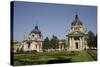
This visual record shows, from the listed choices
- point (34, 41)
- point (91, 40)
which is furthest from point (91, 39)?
point (34, 41)

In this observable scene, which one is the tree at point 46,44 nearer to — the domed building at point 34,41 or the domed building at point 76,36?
the domed building at point 34,41

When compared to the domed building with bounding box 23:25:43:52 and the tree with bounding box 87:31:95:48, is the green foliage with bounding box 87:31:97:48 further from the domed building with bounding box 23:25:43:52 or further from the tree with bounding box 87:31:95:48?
the domed building with bounding box 23:25:43:52

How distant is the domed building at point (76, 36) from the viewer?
245 cm

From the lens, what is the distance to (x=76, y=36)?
8.12 ft

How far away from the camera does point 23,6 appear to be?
226 cm

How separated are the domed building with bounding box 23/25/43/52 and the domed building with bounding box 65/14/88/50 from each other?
345 mm

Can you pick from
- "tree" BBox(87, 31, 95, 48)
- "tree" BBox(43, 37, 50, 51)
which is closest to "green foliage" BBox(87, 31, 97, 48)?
"tree" BBox(87, 31, 95, 48)

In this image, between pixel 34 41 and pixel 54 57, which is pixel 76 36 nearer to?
pixel 54 57

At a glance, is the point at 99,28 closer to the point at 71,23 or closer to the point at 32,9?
the point at 71,23

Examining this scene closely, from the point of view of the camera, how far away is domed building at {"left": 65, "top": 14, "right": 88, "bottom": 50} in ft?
8.05

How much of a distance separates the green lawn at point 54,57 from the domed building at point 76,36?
2.9 inches
